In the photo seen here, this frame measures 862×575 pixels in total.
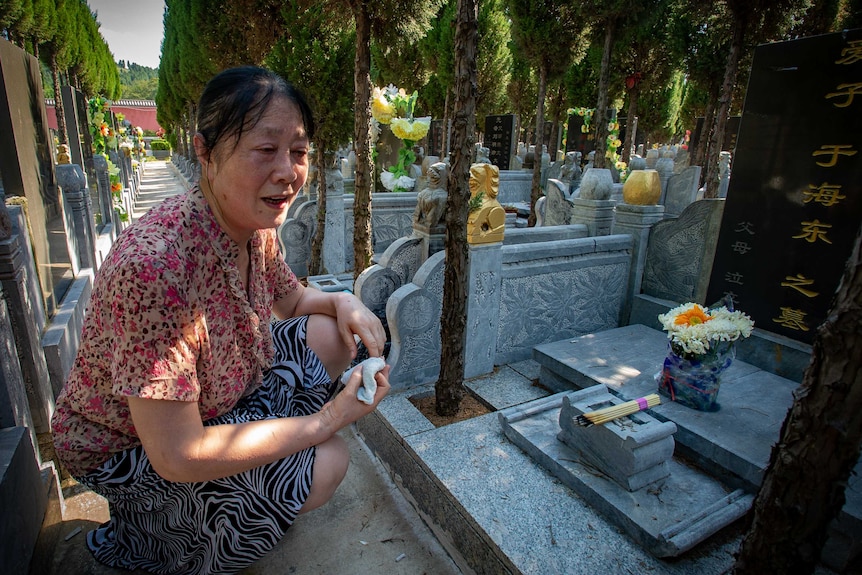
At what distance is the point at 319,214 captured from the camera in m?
5.96

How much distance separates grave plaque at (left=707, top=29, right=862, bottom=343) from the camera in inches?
112

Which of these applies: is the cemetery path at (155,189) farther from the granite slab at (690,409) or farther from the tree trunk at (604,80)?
the granite slab at (690,409)

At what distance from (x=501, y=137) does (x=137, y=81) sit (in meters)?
83.1

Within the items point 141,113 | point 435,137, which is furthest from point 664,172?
point 141,113

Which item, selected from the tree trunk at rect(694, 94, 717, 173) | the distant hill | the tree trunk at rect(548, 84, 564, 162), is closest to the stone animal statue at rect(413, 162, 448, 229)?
the tree trunk at rect(694, 94, 717, 173)

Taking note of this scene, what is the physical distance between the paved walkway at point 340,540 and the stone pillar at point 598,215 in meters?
2.94

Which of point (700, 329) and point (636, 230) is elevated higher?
point (636, 230)

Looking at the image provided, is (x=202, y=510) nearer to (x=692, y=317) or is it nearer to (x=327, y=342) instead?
(x=327, y=342)

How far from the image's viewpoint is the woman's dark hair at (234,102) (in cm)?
131

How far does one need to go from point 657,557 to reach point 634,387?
1269 mm

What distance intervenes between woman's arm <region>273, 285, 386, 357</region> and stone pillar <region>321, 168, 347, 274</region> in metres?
4.19

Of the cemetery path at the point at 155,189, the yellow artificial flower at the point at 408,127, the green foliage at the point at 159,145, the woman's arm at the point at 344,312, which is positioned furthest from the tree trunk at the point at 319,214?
the green foliage at the point at 159,145

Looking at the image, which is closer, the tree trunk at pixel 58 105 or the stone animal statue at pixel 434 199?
the stone animal statue at pixel 434 199

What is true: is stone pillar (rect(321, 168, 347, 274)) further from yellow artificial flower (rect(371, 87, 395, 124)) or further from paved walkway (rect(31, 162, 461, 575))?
paved walkway (rect(31, 162, 461, 575))
